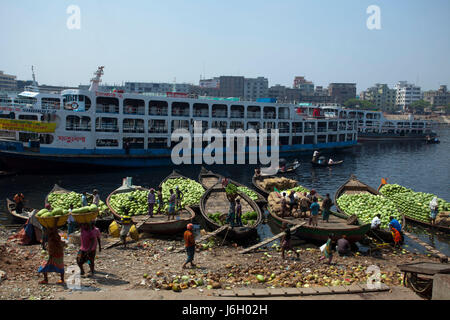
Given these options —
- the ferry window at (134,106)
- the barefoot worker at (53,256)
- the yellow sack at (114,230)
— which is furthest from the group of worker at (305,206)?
the ferry window at (134,106)

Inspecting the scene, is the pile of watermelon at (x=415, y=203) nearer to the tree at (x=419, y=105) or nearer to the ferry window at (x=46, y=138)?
the ferry window at (x=46, y=138)

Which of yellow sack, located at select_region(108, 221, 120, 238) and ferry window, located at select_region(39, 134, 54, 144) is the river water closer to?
ferry window, located at select_region(39, 134, 54, 144)

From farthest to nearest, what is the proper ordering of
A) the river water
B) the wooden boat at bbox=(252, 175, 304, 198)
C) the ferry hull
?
1. the ferry hull
2. the wooden boat at bbox=(252, 175, 304, 198)
3. the river water

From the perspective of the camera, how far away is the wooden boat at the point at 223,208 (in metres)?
17.7

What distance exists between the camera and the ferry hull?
35.6 meters

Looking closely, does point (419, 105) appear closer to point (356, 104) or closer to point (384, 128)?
point (356, 104)

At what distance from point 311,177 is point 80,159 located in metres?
26.4

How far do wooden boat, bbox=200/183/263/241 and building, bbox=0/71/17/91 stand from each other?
549 feet

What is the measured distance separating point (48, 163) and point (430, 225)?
34.8 metres

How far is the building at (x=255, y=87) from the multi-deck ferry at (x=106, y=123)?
4655 inches

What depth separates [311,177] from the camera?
136ft

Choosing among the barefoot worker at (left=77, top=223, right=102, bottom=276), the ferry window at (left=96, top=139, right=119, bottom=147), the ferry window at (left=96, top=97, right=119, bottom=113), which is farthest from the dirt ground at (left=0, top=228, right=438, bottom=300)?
the ferry window at (left=96, top=97, right=119, bottom=113)

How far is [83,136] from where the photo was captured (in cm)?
3834
